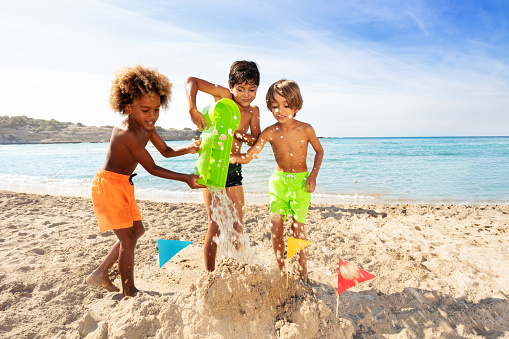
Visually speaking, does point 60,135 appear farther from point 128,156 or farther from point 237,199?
point 237,199

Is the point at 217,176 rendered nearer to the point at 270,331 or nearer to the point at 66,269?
the point at 270,331

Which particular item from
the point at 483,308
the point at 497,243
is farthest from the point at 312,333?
the point at 497,243

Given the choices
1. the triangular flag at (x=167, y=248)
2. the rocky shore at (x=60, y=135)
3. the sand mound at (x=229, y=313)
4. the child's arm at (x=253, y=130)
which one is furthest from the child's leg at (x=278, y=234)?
the rocky shore at (x=60, y=135)

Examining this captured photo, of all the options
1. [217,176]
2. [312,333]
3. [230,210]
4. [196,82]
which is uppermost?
[196,82]

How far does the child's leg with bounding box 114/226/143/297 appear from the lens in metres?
2.48

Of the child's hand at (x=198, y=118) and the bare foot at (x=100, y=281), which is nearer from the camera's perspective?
the child's hand at (x=198, y=118)

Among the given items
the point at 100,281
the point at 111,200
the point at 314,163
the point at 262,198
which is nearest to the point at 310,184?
the point at 314,163

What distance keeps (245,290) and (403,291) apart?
155 cm

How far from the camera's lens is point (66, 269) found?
3.07 meters

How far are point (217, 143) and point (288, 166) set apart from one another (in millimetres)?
757

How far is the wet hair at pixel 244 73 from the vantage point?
262 centimetres

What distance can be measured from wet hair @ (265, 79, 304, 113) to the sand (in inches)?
56.6

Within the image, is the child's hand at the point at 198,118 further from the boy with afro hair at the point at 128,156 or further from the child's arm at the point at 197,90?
the boy with afro hair at the point at 128,156

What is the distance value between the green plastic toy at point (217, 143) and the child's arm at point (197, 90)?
10 centimetres
